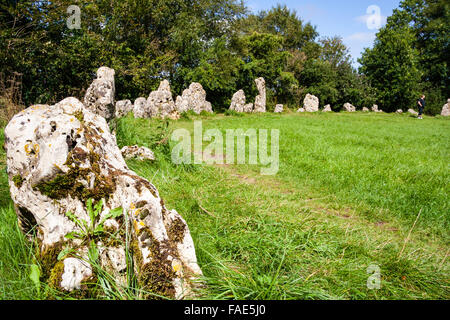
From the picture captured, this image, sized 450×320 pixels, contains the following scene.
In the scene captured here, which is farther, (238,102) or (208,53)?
(208,53)

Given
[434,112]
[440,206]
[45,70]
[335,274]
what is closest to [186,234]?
[335,274]

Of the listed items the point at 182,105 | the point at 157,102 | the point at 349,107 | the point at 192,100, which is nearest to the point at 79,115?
the point at 157,102

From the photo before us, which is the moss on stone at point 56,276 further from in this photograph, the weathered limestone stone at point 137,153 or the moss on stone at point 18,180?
the weathered limestone stone at point 137,153

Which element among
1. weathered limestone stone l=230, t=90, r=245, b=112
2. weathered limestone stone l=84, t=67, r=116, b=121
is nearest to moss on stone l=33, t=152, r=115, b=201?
weathered limestone stone l=84, t=67, r=116, b=121

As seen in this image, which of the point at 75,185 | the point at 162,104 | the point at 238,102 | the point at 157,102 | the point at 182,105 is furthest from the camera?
the point at 238,102

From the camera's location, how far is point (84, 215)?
65.9 inches

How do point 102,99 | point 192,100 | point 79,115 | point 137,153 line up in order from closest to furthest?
1. point 79,115
2. point 137,153
3. point 102,99
4. point 192,100

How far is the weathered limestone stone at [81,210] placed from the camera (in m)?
1.51

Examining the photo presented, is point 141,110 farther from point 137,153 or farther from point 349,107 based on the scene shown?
point 349,107

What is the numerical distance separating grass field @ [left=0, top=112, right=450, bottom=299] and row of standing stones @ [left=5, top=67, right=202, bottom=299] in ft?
0.70

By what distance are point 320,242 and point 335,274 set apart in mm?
476

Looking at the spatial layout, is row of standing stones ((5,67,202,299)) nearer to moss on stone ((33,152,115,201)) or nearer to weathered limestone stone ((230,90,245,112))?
moss on stone ((33,152,115,201))

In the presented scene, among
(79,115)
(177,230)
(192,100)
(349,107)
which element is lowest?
(177,230)

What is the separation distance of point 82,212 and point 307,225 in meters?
2.26
